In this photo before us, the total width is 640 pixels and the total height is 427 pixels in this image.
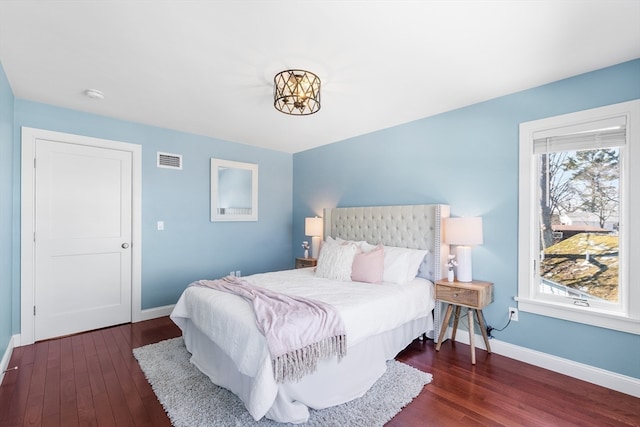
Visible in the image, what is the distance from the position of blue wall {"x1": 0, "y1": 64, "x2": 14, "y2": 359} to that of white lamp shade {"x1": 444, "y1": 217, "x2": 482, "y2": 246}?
3.96 metres

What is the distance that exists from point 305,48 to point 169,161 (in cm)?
269

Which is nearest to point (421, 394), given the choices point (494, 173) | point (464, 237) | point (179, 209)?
point (464, 237)

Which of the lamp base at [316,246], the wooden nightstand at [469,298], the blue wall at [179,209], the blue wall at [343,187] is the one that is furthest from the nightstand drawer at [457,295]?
the blue wall at [179,209]

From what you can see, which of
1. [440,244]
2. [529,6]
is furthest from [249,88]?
[440,244]

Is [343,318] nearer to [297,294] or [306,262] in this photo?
[297,294]

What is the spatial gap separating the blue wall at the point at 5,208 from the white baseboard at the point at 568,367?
432 cm

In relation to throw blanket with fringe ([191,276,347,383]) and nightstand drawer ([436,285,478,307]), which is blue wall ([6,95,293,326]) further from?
nightstand drawer ([436,285,478,307])

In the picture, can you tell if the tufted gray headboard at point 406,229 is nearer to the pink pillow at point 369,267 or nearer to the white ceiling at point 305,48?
the pink pillow at point 369,267

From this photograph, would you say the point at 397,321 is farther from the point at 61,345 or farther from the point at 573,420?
the point at 61,345

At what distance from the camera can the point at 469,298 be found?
2730 millimetres

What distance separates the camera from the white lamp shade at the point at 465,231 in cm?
282

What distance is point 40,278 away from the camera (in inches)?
123

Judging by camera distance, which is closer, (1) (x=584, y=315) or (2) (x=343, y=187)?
(1) (x=584, y=315)

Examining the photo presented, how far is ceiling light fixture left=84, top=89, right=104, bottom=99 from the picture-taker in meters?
2.77
